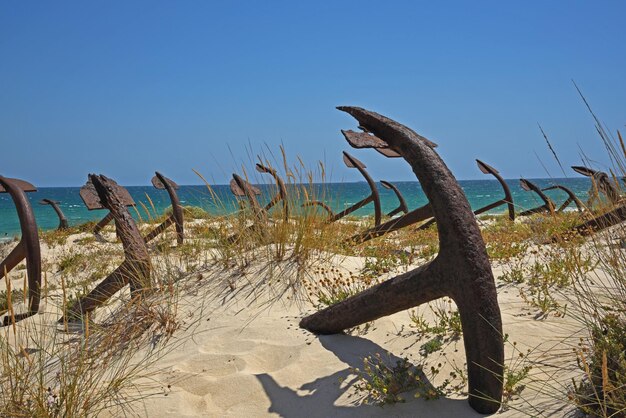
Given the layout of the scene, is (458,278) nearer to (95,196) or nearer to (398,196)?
(95,196)

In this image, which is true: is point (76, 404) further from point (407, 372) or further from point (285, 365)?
point (407, 372)

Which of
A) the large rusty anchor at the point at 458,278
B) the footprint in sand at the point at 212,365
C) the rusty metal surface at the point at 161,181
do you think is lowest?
the footprint in sand at the point at 212,365

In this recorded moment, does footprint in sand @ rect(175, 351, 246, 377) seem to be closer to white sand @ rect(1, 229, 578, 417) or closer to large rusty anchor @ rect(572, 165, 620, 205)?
white sand @ rect(1, 229, 578, 417)

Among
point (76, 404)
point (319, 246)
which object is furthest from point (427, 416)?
point (319, 246)

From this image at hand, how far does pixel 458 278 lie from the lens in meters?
2.37

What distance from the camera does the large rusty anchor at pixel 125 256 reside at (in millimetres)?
4152

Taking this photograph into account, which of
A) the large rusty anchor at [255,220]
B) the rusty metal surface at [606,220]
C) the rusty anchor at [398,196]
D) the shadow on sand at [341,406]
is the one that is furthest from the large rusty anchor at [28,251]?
the rusty anchor at [398,196]

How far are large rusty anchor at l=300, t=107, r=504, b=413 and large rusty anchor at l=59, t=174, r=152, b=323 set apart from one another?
7.65 feet

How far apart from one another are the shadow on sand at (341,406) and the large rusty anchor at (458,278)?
165 mm

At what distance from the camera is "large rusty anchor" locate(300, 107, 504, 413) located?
2312mm

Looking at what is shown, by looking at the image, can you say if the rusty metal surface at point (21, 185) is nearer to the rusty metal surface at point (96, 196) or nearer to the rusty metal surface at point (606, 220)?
the rusty metal surface at point (96, 196)

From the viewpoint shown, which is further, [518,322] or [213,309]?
[213,309]

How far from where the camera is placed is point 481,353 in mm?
2338

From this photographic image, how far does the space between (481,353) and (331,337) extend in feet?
4.43
